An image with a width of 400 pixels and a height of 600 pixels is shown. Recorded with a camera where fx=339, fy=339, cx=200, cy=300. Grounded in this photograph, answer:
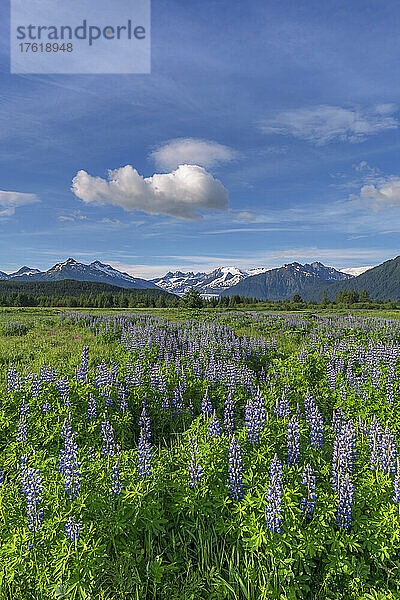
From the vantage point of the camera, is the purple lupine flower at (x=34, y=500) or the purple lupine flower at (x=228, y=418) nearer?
the purple lupine flower at (x=34, y=500)

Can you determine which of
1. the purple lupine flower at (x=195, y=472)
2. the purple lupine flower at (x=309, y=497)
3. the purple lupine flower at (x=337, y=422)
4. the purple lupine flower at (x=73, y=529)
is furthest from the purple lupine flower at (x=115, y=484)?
the purple lupine flower at (x=337, y=422)

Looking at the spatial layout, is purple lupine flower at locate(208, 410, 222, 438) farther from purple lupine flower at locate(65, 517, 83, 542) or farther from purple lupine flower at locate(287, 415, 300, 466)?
purple lupine flower at locate(65, 517, 83, 542)

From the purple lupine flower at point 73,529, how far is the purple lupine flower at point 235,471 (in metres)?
1.84

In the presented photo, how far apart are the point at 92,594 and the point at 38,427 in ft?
11.8


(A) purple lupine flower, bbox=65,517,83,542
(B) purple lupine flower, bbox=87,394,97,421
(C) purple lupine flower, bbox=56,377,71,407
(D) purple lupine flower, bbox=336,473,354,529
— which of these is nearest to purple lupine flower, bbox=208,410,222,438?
(D) purple lupine flower, bbox=336,473,354,529

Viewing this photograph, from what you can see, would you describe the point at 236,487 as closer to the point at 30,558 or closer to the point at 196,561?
the point at 196,561

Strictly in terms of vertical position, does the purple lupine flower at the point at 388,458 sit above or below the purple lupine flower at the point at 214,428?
below

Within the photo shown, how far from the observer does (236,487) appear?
431cm

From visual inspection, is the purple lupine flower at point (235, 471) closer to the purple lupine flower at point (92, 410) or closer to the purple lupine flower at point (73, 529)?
the purple lupine flower at point (73, 529)

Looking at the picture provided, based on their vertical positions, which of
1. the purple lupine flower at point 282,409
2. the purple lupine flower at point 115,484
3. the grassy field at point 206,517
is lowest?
the grassy field at point 206,517

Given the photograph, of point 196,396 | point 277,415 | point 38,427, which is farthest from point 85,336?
point 277,415

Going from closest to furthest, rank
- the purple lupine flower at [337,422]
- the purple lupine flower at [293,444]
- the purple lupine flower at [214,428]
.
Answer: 1. the purple lupine flower at [293,444]
2. the purple lupine flower at [214,428]
3. the purple lupine flower at [337,422]

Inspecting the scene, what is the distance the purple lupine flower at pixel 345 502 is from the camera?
3.96 meters

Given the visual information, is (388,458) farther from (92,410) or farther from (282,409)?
(92,410)
